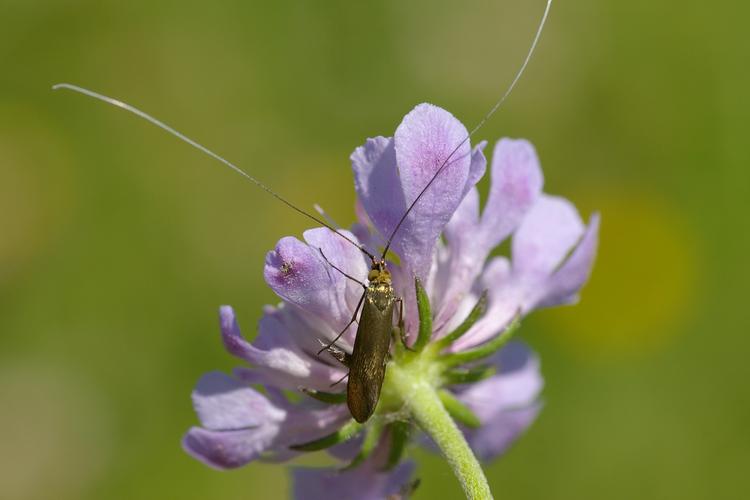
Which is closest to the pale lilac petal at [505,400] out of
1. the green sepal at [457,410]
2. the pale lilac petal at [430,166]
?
the green sepal at [457,410]

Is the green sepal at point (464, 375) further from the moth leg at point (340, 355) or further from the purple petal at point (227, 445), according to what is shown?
the purple petal at point (227, 445)

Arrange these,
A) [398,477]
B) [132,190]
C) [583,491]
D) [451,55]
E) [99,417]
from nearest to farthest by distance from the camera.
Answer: [398,477] → [583,491] → [99,417] → [132,190] → [451,55]

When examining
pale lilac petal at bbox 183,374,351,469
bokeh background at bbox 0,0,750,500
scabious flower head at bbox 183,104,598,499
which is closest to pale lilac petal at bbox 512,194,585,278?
scabious flower head at bbox 183,104,598,499

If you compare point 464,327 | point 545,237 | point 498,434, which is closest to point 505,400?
point 498,434

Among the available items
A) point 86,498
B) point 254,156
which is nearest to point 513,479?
point 86,498

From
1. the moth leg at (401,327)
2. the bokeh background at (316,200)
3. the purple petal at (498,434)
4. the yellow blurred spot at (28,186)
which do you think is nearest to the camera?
the moth leg at (401,327)

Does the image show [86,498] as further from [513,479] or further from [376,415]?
[376,415]

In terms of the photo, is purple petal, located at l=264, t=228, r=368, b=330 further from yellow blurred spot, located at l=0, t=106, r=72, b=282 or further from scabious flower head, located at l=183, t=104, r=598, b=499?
yellow blurred spot, located at l=0, t=106, r=72, b=282
